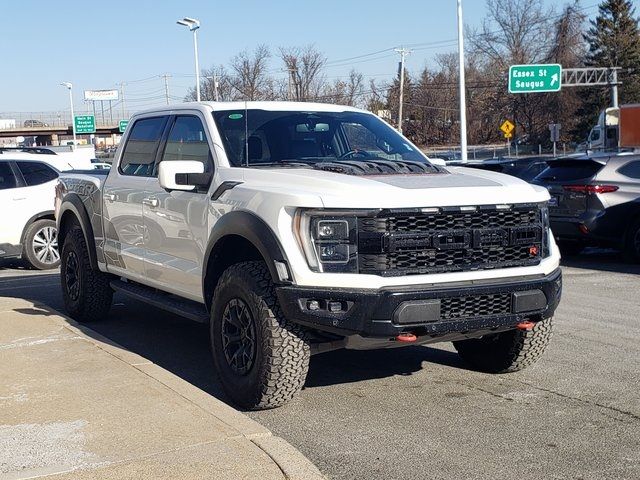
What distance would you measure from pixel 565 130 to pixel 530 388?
77.5 metres

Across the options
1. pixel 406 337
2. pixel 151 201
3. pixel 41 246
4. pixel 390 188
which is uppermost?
pixel 390 188

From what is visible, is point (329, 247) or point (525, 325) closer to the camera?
point (329, 247)

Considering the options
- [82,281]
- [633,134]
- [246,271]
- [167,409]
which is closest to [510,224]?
[246,271]

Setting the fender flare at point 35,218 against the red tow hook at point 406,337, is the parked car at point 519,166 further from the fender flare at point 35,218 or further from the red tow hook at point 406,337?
the red tow hook at point 406,337

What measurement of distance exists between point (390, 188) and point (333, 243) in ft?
1.57

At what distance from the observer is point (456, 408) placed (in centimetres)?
560

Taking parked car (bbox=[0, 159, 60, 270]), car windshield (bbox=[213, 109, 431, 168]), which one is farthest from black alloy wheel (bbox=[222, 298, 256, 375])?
parked car (bbox=[0, 159, 60, 270])

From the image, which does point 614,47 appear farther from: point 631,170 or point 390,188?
point 390,188

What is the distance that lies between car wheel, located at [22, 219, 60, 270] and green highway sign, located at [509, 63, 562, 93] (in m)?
31.6

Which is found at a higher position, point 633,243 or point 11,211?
point 11,211

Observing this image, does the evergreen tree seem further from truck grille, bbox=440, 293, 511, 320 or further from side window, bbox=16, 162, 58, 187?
truck grille, bbox=440, 293, 511, 320

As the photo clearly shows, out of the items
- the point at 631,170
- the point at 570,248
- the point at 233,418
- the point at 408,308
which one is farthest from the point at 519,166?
the point at 233,418

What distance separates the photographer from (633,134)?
34.8 metres

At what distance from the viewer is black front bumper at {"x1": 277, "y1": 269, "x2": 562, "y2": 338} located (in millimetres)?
4973
